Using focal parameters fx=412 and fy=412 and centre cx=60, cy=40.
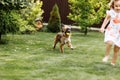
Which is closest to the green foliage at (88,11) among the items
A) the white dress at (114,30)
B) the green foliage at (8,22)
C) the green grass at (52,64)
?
the green foliage at (8,22)

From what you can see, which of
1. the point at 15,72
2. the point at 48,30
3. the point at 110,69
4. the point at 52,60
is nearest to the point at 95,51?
the point at 52,60

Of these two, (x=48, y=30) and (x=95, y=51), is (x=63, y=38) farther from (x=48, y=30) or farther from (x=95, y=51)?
(x=48, y=30)

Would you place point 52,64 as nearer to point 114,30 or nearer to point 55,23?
point 114,30

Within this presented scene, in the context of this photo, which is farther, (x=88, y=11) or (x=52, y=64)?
(x=88, y=11)

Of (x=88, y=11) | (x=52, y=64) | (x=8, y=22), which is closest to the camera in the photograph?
(x=52, y=64)

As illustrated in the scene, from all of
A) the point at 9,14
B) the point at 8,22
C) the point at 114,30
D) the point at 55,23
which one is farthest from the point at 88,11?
the point at 114,30

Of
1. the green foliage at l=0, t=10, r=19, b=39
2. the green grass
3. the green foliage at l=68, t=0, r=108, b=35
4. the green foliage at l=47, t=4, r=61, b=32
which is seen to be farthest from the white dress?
the green foliage at l=47, t=4, r=61, b=32

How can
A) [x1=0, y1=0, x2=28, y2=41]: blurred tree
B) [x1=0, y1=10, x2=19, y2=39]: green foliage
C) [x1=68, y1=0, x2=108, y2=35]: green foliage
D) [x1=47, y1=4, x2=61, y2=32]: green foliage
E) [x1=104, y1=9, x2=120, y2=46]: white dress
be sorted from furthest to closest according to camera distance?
[x1=47, y1=4, x2=61, y2=32]: green foliage
[x1=68, y1=0, x2=108, y2=35]: green foliage
[x1=0, y1=10, x2=19, y2=39]: green foliage
[x1=0, y1=0, x2=28, y2=41]: blurred tree
[x1=104, y1=9, x2=120, y2=46]: white dress

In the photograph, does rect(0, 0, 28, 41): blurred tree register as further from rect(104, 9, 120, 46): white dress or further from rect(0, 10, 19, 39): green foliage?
rect(104, 9, 120, 46): white dress

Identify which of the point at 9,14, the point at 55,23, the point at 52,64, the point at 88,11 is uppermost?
the point at 9,14

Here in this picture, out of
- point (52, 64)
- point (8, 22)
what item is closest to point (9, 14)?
point (8, 22)

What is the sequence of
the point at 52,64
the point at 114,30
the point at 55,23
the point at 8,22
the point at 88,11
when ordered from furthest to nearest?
the point at 55,23, the point at 88,11, the point at 8,22, the point at 52,64, the point at 114,30

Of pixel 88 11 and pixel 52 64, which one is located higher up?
pixel 52 64

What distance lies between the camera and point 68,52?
36.3 ft
